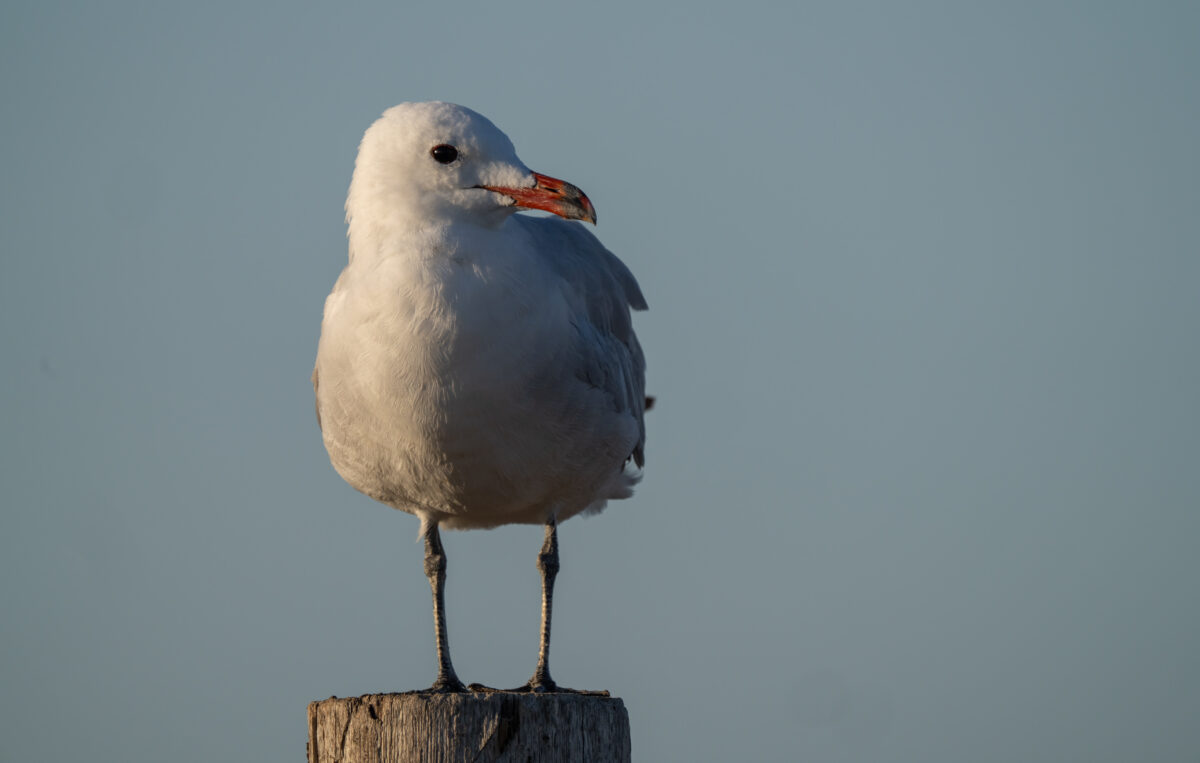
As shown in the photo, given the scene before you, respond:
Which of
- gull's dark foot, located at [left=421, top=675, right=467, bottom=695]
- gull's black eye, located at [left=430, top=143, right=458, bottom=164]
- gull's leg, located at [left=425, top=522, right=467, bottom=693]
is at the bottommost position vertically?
gull's dark foot, located at [left=421, top=675, right=467, bottom=695]

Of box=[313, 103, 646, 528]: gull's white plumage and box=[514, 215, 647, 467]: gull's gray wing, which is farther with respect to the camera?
box=[514, 215, 647, 467]: gull's gray wing

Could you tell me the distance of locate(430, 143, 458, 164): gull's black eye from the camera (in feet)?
21.9

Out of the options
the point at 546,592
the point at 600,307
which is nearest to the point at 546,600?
the point at 546,592

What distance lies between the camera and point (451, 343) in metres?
6.32

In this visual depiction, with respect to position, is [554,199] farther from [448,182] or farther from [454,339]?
[454,339]

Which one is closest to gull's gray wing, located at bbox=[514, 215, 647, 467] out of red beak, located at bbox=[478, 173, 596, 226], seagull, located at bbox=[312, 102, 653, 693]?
seagull, located at bbox=[312, 102, 653, 693]

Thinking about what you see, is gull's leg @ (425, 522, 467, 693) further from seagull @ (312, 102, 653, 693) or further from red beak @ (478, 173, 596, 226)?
red beak @ (478, 173, 596, 226)

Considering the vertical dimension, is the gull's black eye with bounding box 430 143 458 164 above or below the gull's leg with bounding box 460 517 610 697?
above

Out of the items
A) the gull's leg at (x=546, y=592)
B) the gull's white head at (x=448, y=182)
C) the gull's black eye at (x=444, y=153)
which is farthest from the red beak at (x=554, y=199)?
the gull's leg at (x=546, y=592)

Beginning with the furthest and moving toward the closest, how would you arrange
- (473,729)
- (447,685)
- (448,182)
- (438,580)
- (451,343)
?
(438,580)
(447,685)
(448,182)
(451,343)
(473,729)

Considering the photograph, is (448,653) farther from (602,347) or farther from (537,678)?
(602,347)

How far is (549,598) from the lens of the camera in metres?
7.68

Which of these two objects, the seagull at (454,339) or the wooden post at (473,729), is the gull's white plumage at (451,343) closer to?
the seagull at (454,339)

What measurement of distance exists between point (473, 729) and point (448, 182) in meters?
2.54
